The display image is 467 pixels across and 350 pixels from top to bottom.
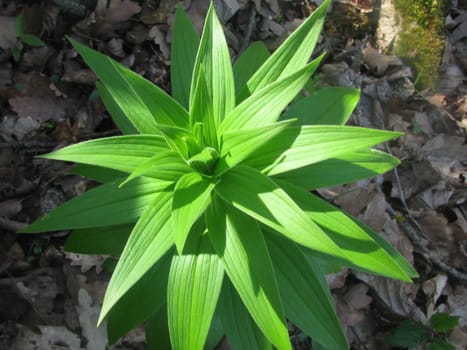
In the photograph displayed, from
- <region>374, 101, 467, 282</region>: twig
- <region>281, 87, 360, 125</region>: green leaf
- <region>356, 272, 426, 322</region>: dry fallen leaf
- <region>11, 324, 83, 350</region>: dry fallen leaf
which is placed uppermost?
<region>281, 87, 360, 125</region>: green leaf

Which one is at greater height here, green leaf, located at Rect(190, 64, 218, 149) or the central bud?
green leaf, located at Rect(190, 64, 218, 149)

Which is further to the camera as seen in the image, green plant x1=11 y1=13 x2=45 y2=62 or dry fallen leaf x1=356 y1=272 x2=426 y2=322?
green plant x1=11 y1=13 x2=45 y2=62

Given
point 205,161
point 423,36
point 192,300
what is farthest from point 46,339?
point 423,36

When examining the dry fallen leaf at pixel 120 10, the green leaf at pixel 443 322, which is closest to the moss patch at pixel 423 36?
the green leaf at pixel 443 322

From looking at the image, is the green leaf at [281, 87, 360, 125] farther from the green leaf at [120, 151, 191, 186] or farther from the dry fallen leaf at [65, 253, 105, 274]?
the dry fallen leaf at [65, 253, 105, 274]

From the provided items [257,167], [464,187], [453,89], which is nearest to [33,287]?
[257,167]

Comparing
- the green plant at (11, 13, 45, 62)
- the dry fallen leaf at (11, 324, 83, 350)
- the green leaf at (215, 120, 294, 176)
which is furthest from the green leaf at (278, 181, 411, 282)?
the green plant at (11, 13, 45, 62)
